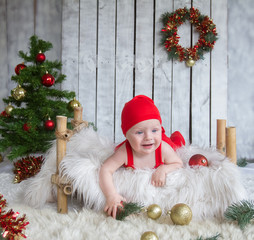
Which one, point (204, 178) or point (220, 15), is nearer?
point (204, 178)

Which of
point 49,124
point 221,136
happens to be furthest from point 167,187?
point 49,124

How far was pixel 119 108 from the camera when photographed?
2.44 metres

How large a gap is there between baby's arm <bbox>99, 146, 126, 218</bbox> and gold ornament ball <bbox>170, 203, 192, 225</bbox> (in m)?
0.23

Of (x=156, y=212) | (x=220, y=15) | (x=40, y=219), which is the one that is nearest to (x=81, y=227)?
(x=40, y=219)

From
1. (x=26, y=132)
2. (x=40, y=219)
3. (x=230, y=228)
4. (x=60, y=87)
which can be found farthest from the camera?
(x=60, y=87)

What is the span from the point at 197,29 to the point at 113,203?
5.58 ft

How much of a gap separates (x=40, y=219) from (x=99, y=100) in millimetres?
1405

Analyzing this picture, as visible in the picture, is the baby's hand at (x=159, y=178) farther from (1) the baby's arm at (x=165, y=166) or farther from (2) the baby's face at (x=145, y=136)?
(2) the baby's face at (x=145, y=136)

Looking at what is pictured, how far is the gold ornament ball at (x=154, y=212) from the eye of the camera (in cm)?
114

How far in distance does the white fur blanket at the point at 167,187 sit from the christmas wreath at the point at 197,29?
1205 mm

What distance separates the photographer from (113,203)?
47.1 inches

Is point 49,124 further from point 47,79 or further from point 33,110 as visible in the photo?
A: point 47,79

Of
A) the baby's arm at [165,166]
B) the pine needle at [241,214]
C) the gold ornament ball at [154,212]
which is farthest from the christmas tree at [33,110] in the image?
the pine needle at [241,214]

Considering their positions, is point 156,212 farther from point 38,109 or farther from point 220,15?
point 220,15
